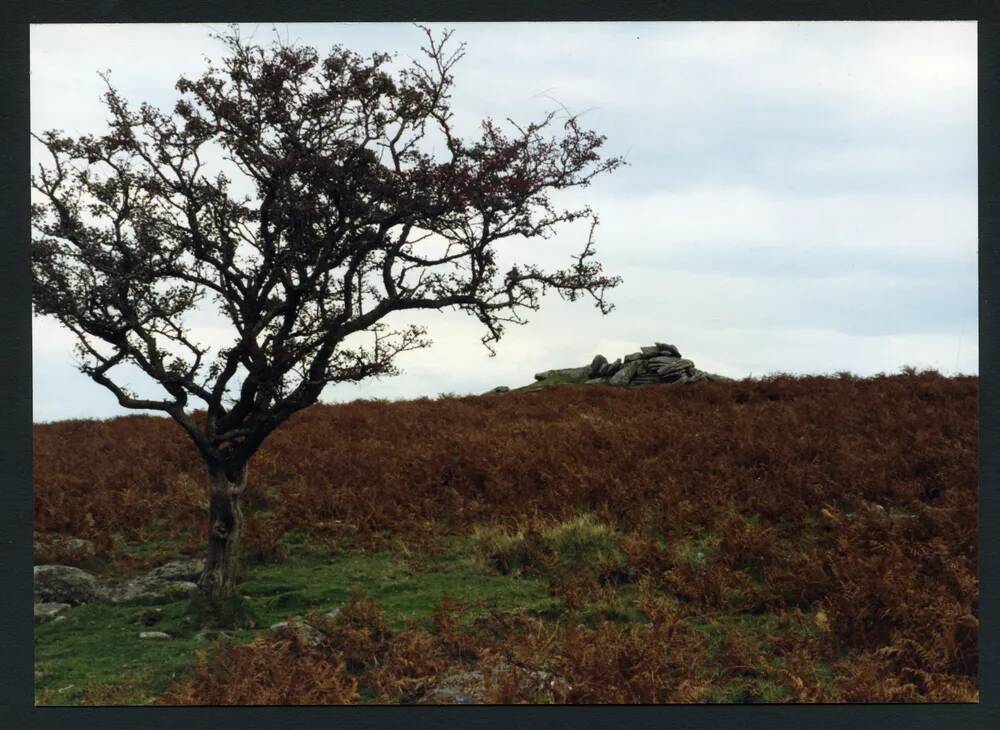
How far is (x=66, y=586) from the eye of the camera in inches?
455

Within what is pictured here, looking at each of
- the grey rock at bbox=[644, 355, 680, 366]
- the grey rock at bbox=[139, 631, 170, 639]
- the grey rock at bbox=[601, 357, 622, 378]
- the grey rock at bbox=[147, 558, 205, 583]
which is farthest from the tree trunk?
the grey rock at bbox=[601, 357, 622, 378]

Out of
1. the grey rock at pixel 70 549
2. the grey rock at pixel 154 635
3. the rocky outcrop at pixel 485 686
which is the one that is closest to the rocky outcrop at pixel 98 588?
the grey rock at pixel 70 549

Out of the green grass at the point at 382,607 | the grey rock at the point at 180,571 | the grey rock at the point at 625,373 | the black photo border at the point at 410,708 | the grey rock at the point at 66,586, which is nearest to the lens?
the black photo border at the point at 410,708

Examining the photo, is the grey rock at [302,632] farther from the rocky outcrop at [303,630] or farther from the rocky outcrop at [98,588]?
the rocky outcrop at [98,588]

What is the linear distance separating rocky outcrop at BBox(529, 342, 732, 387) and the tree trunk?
52.2 ft

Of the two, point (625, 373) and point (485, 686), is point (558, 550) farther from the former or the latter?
point (625, 373)

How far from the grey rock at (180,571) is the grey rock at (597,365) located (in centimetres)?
1733

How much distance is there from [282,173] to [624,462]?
782cm

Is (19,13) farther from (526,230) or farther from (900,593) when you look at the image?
(900,593)

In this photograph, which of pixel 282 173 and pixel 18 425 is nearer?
pixel 18 425

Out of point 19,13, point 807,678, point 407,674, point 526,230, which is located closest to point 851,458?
point 807,678

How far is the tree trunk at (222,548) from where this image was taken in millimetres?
10117

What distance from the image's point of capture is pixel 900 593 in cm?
949

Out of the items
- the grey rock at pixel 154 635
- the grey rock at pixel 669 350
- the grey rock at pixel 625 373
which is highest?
the grey rock at pixel 669 350
